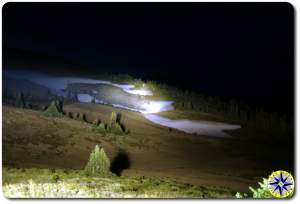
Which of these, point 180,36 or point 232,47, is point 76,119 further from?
point 232,47

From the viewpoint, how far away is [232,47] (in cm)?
984

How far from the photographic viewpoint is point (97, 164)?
28.1 ft

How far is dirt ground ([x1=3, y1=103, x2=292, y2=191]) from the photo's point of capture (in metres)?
9.44

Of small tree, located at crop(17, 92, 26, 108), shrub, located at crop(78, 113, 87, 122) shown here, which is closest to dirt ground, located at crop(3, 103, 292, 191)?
shrub, located at crop(78, 113, 87, 122)

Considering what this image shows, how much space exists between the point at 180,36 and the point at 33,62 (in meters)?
4.41

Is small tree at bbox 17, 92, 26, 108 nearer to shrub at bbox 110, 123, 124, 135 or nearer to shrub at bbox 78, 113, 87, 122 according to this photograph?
shrub at bbox 78, 113, 87, 122

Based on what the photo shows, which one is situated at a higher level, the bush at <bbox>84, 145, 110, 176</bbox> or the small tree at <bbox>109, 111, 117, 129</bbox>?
the small tree at <bbox>109, 111, 117, 129</bbox>

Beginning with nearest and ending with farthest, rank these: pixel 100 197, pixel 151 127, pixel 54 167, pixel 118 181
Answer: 1. pixel 100 197
2. pixel 118 181
3. pixel 54 167
4. pixel 151 127

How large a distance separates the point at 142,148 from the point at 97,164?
99.8 inches

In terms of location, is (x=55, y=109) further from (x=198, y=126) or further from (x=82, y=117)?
(x=198, y=126)

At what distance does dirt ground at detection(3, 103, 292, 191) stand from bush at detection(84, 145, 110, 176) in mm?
1001

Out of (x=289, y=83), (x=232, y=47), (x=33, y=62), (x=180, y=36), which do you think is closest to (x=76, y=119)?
(x=33, y=62)

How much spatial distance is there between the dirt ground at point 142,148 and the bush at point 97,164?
1001mm

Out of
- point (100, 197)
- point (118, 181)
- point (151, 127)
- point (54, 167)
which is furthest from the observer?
point (151, 127)
